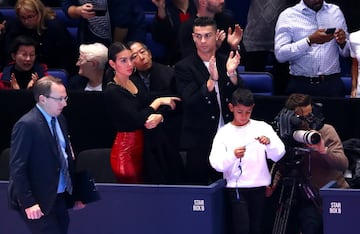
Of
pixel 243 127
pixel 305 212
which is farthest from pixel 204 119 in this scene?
pixel 305 212

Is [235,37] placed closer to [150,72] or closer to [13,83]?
[150,72]

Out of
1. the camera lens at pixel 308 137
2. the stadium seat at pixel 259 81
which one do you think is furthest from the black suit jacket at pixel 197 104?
the stadium seat at pixel 259 81

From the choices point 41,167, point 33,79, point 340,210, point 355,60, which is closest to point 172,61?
point 33,79

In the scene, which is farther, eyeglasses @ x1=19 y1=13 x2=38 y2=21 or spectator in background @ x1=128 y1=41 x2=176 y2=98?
eyeglasses @ x1=19 y1=13 x2=38 y2=21

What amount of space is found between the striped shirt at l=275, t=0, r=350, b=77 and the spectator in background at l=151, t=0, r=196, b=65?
0.97 m

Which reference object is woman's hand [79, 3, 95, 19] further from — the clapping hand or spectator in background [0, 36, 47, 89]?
the clapping hand

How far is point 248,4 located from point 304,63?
7.98 feet

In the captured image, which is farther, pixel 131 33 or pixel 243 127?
pixel 131 33

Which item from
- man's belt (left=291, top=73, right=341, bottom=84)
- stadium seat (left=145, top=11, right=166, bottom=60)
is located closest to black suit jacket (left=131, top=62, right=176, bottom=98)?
man's belt (left=291, top=73, right=341, bottom=84)

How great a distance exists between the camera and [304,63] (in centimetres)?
1014

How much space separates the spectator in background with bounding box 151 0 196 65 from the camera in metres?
10.7

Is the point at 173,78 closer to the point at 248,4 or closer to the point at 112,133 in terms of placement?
the point at 112,133

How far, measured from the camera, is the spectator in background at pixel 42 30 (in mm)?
10828

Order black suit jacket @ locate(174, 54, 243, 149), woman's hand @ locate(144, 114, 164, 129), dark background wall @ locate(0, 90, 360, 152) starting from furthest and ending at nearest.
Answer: dark background wall @ locate(0, 90, 360, 152) → black suit jacket @ locate(174, 54, 243, 149) → woman's hand @ locate(144, 114, 164, 129)
